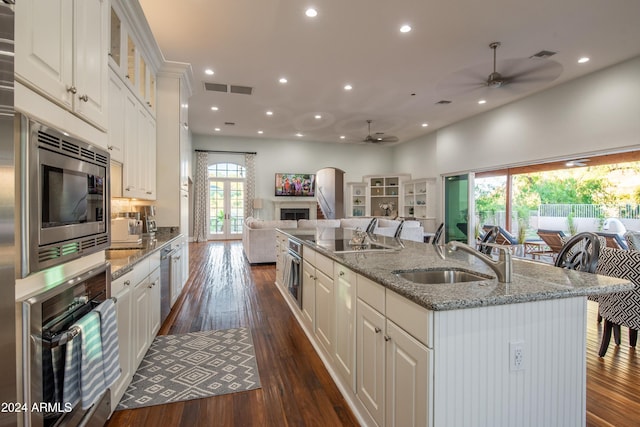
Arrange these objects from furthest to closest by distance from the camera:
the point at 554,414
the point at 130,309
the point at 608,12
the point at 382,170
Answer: the point at 382,170 → the point at 608,12 → the point at 130,309 → the point at 554,414

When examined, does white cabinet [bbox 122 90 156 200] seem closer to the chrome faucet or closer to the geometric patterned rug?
the geometric patterned rug

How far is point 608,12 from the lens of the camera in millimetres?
3631

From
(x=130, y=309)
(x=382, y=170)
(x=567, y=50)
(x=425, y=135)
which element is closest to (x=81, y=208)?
(x=130, y=309)

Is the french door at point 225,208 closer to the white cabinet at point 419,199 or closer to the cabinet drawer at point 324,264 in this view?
the white cabinet at point 419,199

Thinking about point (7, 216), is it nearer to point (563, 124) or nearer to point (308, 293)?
point (308, 293)

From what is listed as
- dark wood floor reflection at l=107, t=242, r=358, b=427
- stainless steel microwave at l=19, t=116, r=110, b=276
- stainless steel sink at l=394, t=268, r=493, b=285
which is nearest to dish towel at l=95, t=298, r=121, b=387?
stainless steel microwave at l=19, t=116, r=110, b=276

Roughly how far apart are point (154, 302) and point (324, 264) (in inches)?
59.6

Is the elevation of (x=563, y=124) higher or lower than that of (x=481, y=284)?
higher

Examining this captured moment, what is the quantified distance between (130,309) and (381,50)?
4446 mm

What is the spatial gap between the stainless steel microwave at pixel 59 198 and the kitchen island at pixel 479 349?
1.32 meters

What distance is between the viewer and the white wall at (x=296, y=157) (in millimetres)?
10633

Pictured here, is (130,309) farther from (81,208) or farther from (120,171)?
(120,171)

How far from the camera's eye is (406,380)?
4.33ft

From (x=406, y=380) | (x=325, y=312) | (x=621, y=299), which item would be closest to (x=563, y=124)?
(x=621, y=299)
